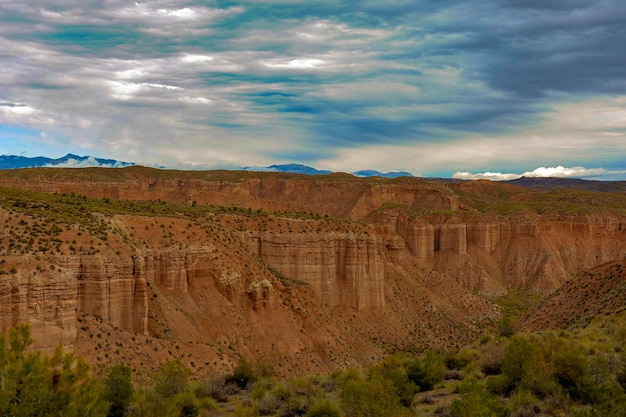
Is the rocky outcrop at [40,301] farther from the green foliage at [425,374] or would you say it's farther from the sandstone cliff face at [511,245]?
the sandstone cliff face at [511,245]

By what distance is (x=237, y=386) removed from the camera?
80.2ft

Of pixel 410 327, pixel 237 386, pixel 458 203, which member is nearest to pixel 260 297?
pixel 237 386

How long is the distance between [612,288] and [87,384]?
31450 mm

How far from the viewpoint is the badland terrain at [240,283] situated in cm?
2772

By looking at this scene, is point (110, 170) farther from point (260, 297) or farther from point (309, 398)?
point (309, 398)

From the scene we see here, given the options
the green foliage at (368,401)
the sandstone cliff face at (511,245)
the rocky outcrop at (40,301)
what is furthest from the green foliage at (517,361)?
the sandstone cliff face at (511,245)

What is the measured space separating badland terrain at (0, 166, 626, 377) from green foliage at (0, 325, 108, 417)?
31.6 ft

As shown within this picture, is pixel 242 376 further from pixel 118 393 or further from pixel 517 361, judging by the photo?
pixel 517 361

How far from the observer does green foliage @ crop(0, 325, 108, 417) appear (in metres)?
13.7

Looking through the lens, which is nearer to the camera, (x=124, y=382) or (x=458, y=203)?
(x=124, y=382)

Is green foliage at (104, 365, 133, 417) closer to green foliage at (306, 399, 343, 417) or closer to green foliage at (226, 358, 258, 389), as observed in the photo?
green foliage at (226, 358, 258, 389)

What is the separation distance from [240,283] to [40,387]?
87.4ft

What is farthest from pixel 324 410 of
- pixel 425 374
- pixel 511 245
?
pixel 511 245

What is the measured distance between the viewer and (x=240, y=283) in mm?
40656
